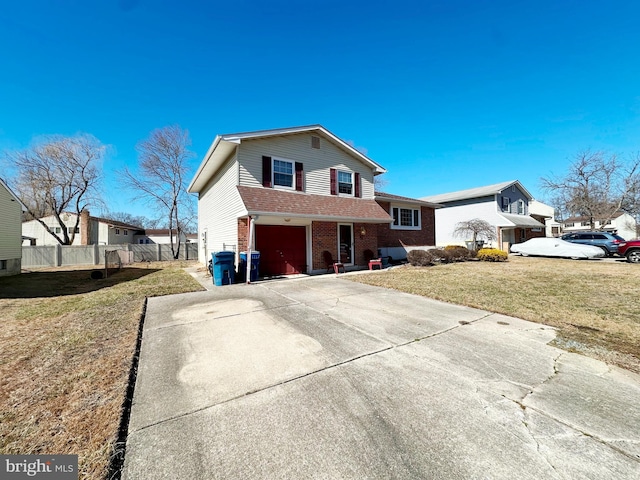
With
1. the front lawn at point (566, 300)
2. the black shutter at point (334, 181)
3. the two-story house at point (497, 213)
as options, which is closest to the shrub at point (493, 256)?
the front lawn at point (566, 300)

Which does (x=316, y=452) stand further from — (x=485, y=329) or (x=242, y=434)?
(x=485, y=329)

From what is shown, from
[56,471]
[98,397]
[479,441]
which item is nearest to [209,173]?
[98,397]

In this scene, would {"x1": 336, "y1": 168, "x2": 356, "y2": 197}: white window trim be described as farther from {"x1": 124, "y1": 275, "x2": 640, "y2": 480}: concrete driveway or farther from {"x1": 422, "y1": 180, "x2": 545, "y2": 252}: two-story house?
{"x1": 422, "y1": 180, "x2": 545, "y2": 252}: two-story house

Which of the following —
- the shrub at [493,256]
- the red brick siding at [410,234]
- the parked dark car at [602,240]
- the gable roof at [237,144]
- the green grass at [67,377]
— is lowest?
the green grass at [67,377]

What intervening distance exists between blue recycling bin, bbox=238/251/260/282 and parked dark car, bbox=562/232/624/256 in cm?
2226

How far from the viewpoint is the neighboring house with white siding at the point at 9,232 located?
1309 cm

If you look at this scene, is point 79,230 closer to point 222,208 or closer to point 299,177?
point 222,208

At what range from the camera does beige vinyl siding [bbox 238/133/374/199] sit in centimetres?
1091

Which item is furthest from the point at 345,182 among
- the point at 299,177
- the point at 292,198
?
the point at 292,198

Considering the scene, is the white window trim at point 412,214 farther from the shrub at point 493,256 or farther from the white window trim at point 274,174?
the white window trim at point 274,174

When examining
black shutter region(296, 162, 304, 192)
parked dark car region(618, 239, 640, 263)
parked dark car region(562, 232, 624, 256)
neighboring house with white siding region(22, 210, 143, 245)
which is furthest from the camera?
neighboring house with white siding region(22, 210, 143, 245)

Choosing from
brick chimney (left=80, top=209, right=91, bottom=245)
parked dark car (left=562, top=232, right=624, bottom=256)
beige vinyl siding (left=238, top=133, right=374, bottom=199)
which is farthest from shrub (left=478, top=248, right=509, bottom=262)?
brick chimney (left=80, top=209, right=91, bottom=245)

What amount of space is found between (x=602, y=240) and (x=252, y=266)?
907 inches

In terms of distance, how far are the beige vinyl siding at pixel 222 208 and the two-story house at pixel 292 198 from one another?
0.14ft
